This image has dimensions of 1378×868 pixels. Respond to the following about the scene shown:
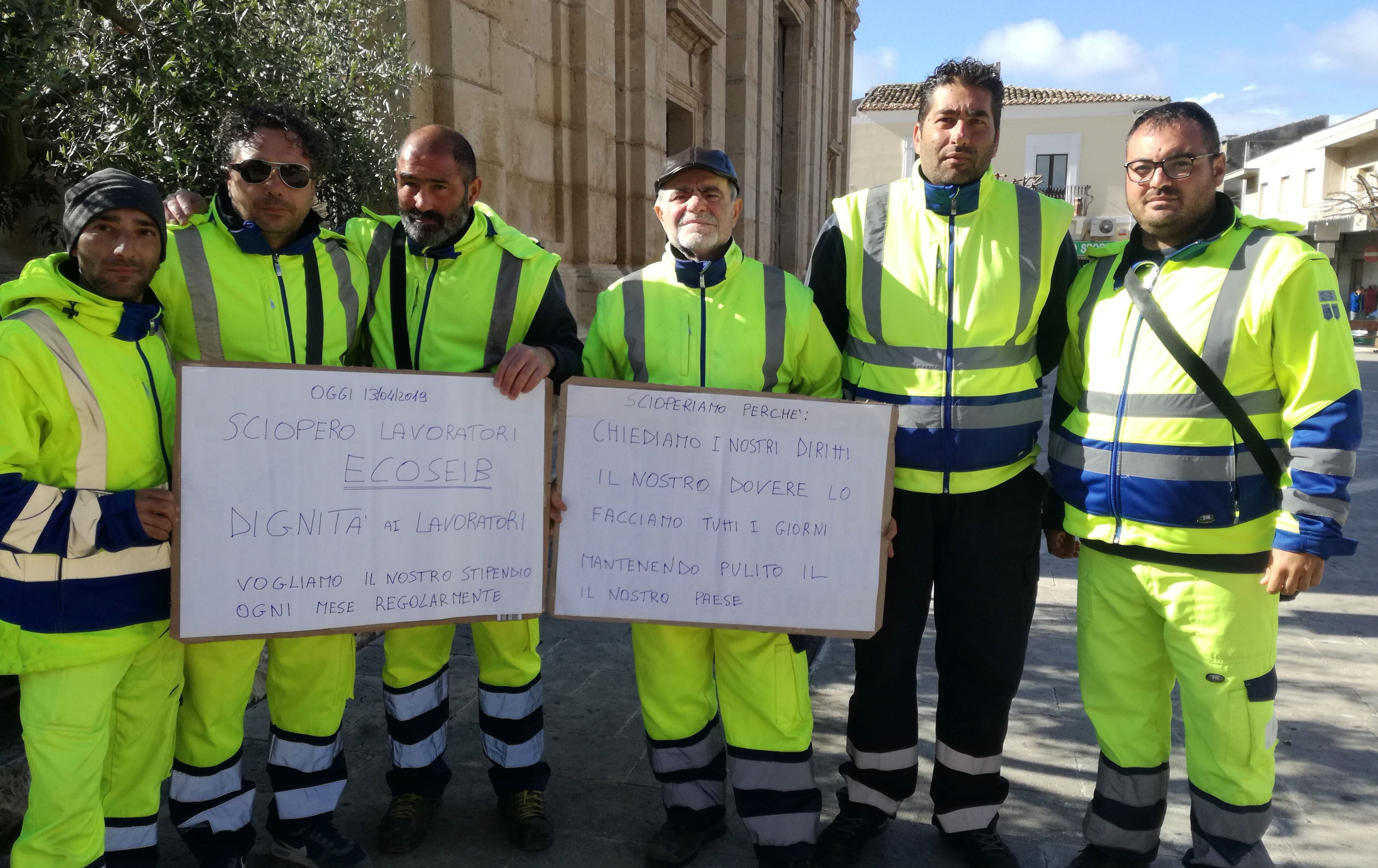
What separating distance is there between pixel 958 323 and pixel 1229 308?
0.69 meters

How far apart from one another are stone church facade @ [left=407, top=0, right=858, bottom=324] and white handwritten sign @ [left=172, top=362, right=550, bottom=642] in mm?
3791

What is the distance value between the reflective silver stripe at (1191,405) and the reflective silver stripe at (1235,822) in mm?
1064

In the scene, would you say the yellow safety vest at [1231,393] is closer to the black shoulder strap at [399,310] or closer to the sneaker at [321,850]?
the black shoulder strap at [399,310]

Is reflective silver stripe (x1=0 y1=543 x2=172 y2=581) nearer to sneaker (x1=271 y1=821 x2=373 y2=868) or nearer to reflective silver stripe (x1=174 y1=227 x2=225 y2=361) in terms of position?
reflective silver stripe (x1=174 y1=227 x2=225 y2=361)

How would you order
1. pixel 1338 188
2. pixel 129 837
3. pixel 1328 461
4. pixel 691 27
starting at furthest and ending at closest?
1. pixel 1338 188
2. pixel 691 27
3. pixel 129 837
4. pixel 1328 461

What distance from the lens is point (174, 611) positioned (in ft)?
7.95

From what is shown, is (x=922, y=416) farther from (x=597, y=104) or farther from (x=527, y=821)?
(x=597, y=104)

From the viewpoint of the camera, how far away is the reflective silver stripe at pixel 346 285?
281 cm

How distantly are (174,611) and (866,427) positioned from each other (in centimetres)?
189

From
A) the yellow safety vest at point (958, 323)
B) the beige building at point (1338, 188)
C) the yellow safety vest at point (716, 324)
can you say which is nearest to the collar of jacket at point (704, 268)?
the yellow safety vest at point (716, 324)

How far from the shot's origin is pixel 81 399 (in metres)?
2.28

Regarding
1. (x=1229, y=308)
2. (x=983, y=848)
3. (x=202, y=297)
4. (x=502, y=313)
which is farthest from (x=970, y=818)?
(x=202, y=297)

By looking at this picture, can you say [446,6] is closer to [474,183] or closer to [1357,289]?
[474,183]

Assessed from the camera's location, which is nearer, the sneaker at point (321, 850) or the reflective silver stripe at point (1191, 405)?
the reflective silver stripe at point (1191, 405)
